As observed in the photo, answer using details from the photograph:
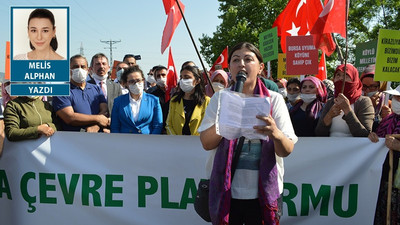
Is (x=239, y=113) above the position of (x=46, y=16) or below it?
below

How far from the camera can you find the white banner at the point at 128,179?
4543 millimetres

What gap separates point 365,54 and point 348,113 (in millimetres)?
5041

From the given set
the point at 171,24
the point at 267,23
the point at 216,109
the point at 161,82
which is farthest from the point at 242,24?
the point at 216,109

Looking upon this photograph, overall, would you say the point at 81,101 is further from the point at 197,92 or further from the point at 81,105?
the point at 197,92

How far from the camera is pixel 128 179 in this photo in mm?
4637

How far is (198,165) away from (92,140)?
111 centimetres

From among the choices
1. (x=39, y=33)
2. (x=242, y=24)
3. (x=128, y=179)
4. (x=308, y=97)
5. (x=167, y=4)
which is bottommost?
(x=128, y=179)

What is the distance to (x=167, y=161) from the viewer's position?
4637 mm

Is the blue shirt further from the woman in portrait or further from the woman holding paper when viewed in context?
the woman holding paper

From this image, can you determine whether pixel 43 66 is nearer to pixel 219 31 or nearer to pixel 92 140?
pixel 92 140

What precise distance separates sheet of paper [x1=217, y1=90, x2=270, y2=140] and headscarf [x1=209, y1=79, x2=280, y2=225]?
0.25 metres

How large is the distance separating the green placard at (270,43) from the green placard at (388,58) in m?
3.89

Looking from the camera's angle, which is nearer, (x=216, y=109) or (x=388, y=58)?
(x=216, y=109)

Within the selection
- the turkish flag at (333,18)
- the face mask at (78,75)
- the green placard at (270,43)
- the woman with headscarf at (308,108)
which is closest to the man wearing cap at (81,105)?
the face mask at (78,75)
